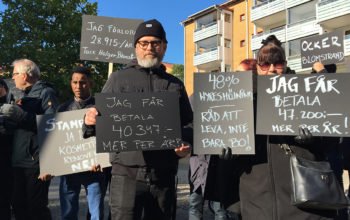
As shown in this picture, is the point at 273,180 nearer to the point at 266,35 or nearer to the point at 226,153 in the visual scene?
the point at 226,153

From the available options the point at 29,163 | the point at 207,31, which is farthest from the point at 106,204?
the point at 207,31

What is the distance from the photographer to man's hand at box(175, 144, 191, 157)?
2.85 metres

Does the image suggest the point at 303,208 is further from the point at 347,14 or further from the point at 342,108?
the point at 347,14

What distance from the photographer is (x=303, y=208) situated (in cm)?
271

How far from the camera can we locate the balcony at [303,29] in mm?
27748

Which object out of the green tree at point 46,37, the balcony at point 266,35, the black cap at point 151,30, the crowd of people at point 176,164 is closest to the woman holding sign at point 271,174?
the crowd of people at point 176,164

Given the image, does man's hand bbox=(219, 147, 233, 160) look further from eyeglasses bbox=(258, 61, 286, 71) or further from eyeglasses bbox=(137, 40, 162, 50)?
eyeglasses bbox=(137, 40, 162, 50)

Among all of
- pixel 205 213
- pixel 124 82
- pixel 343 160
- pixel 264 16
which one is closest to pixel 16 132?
pixel 124 82

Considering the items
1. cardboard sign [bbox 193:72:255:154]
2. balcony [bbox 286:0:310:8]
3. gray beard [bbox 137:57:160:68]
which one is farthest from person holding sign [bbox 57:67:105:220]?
balcony [bbox 286:0:310:8]

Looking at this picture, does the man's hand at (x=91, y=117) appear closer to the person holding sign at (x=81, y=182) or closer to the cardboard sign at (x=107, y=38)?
the person holding sign at (x=81, y=182)

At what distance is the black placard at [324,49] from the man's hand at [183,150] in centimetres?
353

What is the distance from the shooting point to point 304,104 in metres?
2.72

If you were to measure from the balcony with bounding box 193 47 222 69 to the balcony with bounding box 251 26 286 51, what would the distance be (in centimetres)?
400

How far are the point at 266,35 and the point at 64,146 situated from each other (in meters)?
28.9
